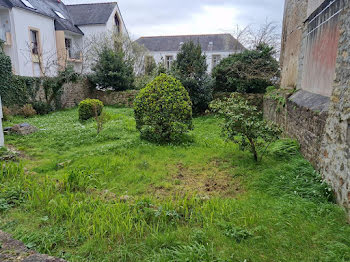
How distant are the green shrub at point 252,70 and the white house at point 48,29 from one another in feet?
35.5

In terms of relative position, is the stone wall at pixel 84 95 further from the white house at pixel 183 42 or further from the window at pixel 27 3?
the white house at pixel 183 42

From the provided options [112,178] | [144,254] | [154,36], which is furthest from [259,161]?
[154,36]

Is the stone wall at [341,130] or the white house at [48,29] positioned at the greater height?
the white house at [48,29]

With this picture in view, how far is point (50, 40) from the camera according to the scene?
1955 centimetres

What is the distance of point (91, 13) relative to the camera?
23797 millimetres

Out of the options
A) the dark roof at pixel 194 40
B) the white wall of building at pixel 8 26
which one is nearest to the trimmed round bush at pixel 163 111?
the white wall of building at pixel 8 26

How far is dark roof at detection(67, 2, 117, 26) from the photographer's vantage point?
23.0m

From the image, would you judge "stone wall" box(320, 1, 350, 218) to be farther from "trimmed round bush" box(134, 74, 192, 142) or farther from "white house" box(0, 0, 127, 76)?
"white house" box(0, 0, 127, 76)

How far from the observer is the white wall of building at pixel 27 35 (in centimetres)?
1647

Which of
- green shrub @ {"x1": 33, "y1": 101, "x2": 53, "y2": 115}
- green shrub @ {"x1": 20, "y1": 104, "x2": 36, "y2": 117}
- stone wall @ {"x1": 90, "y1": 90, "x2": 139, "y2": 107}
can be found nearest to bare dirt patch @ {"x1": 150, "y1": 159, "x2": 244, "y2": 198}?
green shrub @ {"x1": 20, "y1": 104, "x2": 36, "y2": 117}

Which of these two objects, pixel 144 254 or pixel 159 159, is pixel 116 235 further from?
pixel 159 159

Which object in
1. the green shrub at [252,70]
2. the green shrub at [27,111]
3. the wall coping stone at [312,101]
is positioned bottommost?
the green shrub at [27,111]

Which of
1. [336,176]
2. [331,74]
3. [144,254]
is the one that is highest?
[331,74]

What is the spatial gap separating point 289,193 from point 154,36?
34.5m
